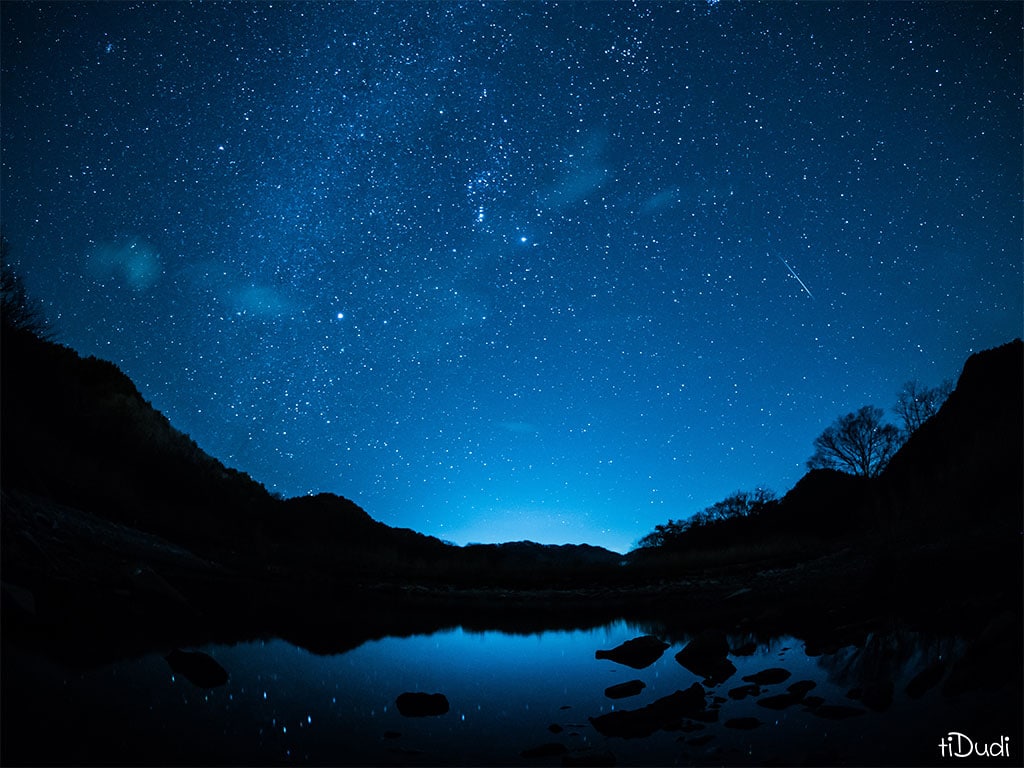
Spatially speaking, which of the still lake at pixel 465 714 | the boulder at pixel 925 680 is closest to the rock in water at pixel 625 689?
the still lake at pixel 465 714

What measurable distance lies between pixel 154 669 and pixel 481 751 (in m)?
3.01

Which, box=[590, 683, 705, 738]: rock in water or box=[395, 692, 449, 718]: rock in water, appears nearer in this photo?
box=[590, 683, 705, 738]: rock in water

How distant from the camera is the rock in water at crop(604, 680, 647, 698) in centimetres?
457

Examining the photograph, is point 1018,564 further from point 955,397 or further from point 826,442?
point 826,442

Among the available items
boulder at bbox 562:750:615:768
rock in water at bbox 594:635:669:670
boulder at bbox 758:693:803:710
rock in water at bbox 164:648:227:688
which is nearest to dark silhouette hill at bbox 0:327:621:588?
rock in water at bbox 164:648:227:688

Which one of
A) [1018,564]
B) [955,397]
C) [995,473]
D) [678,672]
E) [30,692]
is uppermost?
[955,397]

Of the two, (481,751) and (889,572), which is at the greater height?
(889,572)

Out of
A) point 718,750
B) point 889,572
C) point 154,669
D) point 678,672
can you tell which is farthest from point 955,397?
point 154,669

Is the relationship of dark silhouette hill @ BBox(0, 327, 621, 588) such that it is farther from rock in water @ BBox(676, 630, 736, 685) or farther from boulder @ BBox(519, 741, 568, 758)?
rock in water @ BBox(676, 630, 736, 685)

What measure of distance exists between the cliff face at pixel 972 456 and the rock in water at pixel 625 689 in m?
6.59

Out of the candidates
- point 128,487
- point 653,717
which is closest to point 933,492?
point 653,717

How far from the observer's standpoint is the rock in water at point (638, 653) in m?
5.70

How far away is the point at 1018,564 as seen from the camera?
5055 millimetres

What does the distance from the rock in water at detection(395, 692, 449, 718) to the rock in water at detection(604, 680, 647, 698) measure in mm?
1639
